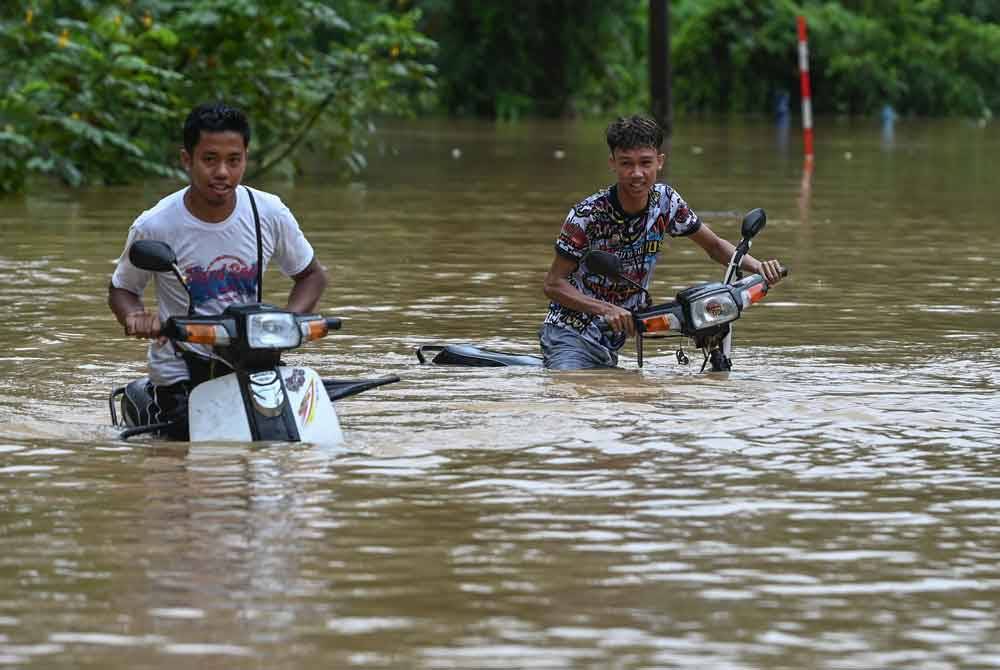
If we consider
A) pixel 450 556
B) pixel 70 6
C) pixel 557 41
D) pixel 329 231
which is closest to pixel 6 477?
pixel 450 556

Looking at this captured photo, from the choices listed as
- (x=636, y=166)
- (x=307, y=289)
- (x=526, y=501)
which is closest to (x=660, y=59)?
(x=636, y=166)

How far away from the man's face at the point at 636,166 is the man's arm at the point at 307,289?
6.20 ft

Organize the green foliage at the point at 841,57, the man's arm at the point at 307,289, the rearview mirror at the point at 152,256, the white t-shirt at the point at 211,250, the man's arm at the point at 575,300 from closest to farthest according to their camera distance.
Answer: the rearview mirror at the point at 152,256 < the white t-shirt at the point at 211,250 < the man's arm at the point at 307,289 < the man's arm at the point at 575,300 < the green foliage at the point at 841,57

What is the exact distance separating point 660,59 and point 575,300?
2295 cm

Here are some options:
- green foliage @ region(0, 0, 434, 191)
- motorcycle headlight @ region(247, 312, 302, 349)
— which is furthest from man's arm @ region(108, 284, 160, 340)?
green foliage @ region(0, 0, 434, 191)

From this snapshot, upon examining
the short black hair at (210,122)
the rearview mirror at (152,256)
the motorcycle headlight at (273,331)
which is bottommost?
the motorcycle headlight at (273,331)

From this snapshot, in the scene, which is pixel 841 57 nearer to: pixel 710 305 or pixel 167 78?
pixel 167 78

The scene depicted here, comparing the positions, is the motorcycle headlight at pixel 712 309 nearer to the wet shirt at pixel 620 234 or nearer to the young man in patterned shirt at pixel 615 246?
the young man in patterned shirt at pixel 615 246

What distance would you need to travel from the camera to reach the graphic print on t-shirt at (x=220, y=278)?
7.67 metres

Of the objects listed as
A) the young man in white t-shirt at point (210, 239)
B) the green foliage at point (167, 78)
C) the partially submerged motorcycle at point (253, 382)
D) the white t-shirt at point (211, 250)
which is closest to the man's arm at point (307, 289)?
the young man in white t-shirt at point (210, 239)

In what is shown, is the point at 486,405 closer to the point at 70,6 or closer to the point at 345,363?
the point at 345,363

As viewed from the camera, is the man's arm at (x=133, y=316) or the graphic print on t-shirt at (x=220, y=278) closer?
the man's arm at (x=133, y=316)

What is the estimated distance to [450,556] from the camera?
6102mm

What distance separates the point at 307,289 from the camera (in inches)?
312
